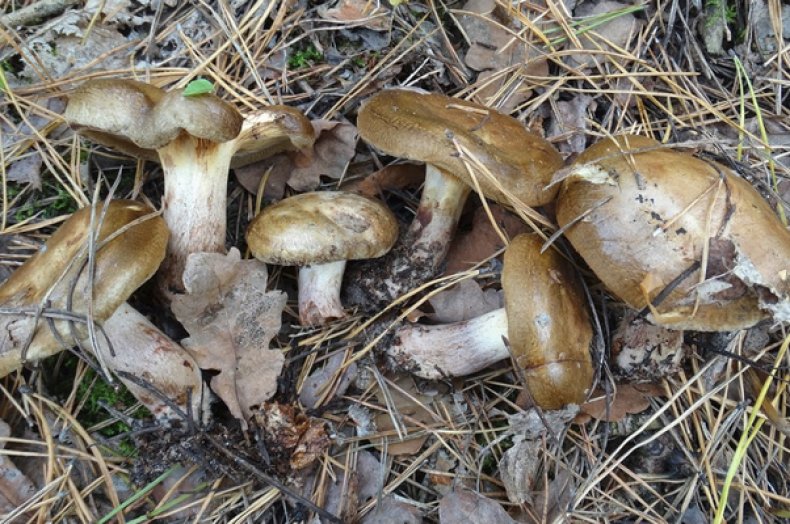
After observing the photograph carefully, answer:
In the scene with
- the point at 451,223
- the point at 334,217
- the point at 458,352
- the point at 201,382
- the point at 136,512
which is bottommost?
the point at 136,512

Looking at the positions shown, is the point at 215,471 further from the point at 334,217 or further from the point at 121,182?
the point at 121,182

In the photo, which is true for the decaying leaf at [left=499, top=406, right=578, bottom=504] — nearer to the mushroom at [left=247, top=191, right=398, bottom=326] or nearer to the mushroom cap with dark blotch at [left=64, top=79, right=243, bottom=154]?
the mushroom at [left=247, top=191, right=398, bottom=326]

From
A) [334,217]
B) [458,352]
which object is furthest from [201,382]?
[458,352]

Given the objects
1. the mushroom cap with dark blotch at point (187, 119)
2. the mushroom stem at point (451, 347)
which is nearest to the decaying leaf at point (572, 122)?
the mushroom stem at point (451, 347)

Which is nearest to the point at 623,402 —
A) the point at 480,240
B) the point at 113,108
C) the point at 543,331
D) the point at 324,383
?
the point at 543,331

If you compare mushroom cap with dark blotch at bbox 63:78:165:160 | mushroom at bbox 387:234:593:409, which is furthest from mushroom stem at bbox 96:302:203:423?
mushroom at bbox 387:234:593:409

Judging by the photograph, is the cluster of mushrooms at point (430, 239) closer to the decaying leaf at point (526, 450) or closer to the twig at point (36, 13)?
the decaying leaf at point (526, 450)
